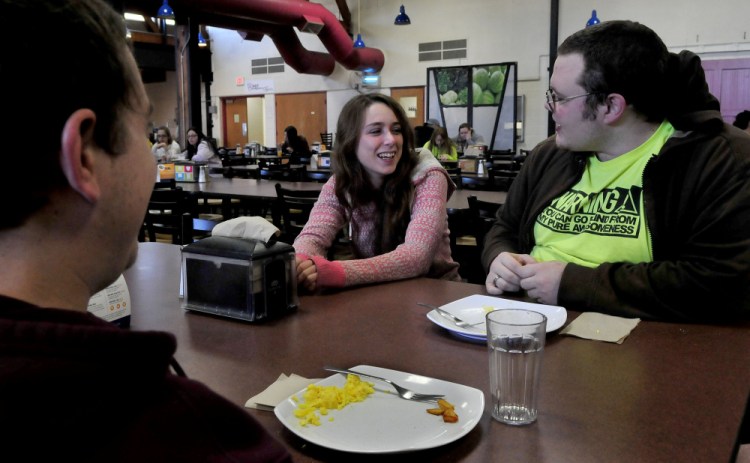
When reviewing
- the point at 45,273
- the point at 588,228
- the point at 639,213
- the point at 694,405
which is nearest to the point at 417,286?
the point at 588,228

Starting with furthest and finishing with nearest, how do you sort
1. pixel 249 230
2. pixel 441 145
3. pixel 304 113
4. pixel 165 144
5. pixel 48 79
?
1. pixel 304 113
2. pixel 165 144
3. pixel 441 145
4. pixel 249 230
5. pixel 48 79

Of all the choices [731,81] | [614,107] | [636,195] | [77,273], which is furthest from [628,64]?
[731,81]

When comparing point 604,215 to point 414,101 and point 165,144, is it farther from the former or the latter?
point 414,101

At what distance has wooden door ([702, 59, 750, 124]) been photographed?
10.5 m

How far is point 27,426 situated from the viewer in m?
0.42

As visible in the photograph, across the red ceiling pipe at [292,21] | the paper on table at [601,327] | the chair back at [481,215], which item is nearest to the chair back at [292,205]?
the chair back at [481,215]

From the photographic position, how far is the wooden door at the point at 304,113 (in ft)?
49.4

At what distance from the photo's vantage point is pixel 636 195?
1.70m

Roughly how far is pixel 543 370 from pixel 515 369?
20 centimetres

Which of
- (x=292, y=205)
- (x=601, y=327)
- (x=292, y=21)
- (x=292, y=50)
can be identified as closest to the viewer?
(x=601, y=327)

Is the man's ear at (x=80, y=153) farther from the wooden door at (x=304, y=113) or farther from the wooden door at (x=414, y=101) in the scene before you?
the wooden door at (x=304, y=113)

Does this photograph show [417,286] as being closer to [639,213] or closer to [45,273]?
[639,213]

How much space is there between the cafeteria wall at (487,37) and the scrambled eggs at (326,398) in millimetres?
Answer: 11445

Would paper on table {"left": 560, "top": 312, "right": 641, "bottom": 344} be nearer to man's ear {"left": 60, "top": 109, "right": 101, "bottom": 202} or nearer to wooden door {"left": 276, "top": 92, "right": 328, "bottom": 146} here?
man's ear {"left": 60, "top": 109, "right": 101, "bottom": 202}
